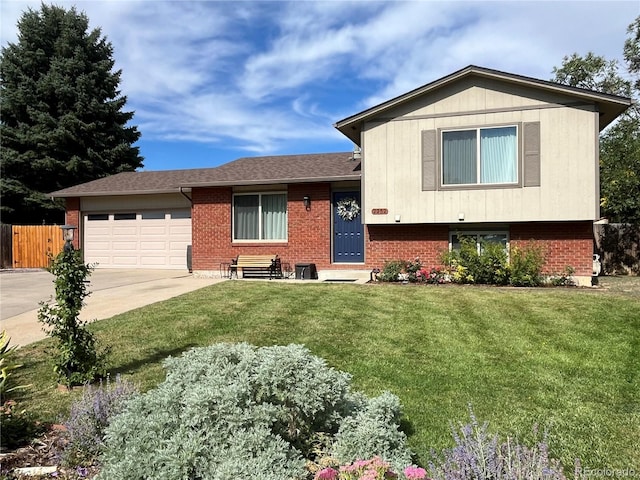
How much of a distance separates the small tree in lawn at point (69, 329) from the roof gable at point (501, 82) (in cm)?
908

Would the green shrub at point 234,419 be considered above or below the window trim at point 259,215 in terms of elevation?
below

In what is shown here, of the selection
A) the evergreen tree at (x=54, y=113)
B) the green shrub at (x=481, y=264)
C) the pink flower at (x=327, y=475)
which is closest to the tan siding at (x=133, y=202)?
the green shrub at (x=481, y=264)

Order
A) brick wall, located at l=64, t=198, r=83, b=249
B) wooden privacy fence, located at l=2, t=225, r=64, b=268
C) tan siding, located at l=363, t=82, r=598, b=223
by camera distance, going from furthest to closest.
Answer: wooden privacy fence, located at l=2, t=225, r=64, b=268 → brick wall, located at l=64, t=198, r=83, b=249 → tan siding, located at l=363, t=82, r=598, b=223

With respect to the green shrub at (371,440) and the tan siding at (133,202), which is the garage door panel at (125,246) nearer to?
the tan siding at (133,202)

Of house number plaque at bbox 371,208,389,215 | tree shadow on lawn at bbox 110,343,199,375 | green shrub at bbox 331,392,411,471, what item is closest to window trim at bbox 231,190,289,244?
house number plaque at bbox 371,208,389,215

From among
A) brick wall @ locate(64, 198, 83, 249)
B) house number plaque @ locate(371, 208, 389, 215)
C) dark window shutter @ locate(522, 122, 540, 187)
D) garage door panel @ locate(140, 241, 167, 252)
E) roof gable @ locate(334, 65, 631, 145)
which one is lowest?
garage door panel @ locate(140, 241, 167, 252)

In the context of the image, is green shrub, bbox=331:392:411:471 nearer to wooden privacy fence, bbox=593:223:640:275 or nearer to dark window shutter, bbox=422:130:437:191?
dark window shutter, bbox=422:130:437:191

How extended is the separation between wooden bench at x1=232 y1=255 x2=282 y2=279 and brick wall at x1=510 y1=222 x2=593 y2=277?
6910 millimetres

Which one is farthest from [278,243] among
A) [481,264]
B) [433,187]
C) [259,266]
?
[481,264]

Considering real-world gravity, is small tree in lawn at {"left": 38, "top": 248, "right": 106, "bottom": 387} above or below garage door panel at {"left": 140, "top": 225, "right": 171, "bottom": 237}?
below

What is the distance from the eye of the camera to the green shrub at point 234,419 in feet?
8.48

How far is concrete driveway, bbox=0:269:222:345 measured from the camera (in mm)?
8133

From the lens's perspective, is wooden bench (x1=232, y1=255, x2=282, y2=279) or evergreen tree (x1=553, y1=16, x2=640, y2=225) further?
evergreen tree (x1=553, y1=16, x2=640, y2=225)

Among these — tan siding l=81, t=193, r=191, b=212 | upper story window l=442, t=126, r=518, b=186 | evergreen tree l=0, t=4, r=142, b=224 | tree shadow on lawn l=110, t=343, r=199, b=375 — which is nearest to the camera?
tree shadow on lawn l=110, t=343, r=199, b=375
